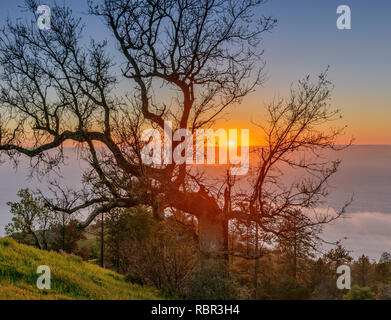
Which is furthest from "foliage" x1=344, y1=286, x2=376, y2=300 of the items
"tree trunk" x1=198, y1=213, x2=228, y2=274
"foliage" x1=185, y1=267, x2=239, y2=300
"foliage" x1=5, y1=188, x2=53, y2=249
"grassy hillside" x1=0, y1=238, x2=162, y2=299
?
"foliage" x1=5, y1=188, x2=53, y2=249

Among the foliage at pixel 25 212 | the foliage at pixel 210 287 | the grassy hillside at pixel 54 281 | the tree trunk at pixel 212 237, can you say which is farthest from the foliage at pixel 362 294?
the foliage at pixel 25 212

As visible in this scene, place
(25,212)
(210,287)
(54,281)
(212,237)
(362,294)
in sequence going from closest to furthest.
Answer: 1. (54,281)
2. (210,287)
3. (212,237)
4. (362,294)
5. (25,212)

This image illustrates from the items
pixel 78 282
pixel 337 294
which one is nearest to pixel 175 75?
pixel 78 282

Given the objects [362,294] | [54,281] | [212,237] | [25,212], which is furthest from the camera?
[25,212]

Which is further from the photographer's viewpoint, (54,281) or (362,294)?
(362,294)

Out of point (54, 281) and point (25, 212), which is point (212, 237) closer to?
point (54, 281)

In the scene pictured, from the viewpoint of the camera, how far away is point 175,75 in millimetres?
10219

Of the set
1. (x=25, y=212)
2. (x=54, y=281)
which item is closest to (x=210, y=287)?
(x=54, y=281)

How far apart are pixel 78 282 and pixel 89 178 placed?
283 cm

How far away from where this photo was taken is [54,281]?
7609mm

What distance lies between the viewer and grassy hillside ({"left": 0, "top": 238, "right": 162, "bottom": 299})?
674cm

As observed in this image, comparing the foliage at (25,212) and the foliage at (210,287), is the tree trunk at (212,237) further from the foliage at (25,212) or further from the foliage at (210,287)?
the foliage at (25,212)

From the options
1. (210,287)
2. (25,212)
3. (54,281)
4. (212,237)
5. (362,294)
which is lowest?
(362,294)
